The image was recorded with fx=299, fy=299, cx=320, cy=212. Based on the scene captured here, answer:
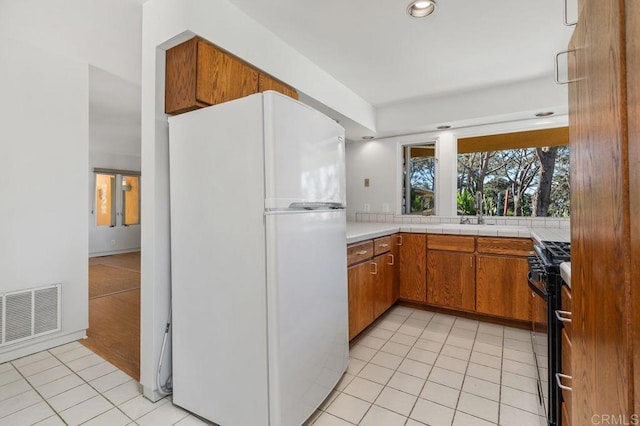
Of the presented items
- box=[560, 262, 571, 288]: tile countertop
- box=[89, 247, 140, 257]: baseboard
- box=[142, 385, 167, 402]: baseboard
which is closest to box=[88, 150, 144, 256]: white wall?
box=[89, 247, 140, 257]: baseboard

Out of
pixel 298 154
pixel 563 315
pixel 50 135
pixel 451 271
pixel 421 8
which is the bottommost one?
pixel 451 271

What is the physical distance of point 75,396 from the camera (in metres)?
1.77

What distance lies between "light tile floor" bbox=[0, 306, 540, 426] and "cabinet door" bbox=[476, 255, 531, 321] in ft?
0.82

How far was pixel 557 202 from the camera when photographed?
313 cm

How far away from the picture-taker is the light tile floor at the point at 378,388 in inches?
62.4

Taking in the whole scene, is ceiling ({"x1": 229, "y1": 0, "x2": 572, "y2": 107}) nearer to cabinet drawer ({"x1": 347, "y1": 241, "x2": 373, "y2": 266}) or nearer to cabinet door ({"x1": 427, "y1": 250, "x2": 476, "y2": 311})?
cabinet drawer ({"x1": 347, "y1": 241, "x2": 373, "y2": 266})

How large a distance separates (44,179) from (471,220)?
4.16 m

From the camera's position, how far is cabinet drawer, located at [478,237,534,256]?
2633 millimetres

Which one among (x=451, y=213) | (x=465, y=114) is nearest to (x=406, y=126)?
(x=465, y=114)

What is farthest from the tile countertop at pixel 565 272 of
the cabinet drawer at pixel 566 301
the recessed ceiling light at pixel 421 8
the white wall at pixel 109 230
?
the white wall at pixel 109 230

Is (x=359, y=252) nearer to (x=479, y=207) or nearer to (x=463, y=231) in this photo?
(x=463, y=231)

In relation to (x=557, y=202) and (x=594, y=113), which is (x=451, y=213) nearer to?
(x=557, y=202)

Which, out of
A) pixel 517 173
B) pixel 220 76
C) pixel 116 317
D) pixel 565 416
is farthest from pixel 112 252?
pixel 565 416

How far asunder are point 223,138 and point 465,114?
9.04 ft
